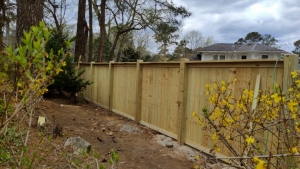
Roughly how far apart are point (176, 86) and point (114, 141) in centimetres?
157

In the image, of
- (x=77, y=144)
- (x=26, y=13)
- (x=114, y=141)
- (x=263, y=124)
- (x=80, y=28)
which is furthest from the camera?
(x=80, y=28)

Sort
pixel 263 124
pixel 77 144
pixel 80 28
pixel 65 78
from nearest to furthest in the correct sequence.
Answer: pixel 263 124 → pixel 77 144 → pixel 65 78 → pixel 80 28

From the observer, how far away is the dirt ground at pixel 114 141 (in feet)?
11.4

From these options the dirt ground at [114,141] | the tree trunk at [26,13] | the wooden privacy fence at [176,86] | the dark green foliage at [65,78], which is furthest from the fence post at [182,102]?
the dark green foliage at [65,78]

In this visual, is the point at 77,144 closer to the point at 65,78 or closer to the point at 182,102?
the point at 182,102

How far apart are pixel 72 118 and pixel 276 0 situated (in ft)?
16.4

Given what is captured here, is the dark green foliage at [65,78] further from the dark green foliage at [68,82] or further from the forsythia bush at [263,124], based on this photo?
the forsythia bush at [263,124]

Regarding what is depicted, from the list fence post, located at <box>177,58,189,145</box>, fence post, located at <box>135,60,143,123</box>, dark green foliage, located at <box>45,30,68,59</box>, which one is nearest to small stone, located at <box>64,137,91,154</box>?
fence post, located at <box>177,58,189,145</box>

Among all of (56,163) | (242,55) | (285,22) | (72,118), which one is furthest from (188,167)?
(242,55)

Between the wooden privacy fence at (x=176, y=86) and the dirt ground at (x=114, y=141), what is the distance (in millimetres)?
279

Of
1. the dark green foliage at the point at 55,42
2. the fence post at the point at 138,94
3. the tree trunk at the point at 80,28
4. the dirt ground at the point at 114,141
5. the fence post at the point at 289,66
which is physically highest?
the tree trunk at the point at 80,28

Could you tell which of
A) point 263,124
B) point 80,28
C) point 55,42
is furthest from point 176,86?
point 80,28

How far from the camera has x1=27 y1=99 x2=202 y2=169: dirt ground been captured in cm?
346

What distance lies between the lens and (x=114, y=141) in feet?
14.8
